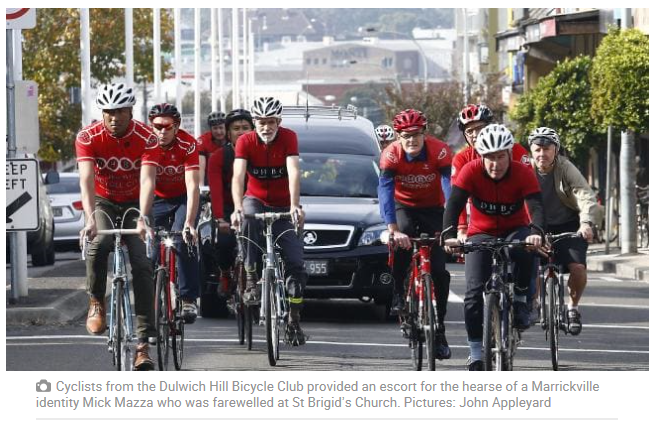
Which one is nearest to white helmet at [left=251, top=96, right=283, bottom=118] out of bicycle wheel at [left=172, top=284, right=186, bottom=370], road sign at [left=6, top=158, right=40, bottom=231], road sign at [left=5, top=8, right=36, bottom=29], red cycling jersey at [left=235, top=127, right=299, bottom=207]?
red cycling jersey at [left=235, top=127, right=299, bottom=207]

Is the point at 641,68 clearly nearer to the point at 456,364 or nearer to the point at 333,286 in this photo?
the point at 333,286

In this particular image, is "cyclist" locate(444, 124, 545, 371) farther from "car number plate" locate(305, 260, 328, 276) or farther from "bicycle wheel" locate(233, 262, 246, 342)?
"car number plate" locate(305, 260, 328, 276)

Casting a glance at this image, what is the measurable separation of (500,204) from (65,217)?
66.2 feet

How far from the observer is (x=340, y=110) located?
19.0 metres

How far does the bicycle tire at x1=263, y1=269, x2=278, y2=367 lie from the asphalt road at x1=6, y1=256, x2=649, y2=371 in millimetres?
116

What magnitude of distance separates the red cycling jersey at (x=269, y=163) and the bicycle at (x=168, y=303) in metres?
1.03

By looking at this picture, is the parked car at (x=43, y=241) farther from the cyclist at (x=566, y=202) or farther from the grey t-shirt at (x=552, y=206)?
the grey t-shirt at (x=552, y=206)

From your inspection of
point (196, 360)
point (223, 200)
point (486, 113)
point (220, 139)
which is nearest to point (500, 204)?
point (486, 113)

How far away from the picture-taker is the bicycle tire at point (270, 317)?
488 inches

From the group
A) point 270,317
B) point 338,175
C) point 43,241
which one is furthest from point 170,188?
point 43,241

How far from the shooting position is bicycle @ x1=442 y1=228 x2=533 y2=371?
35.0ft

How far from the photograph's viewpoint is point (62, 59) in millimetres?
50625

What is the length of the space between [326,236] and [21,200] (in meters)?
2.78
